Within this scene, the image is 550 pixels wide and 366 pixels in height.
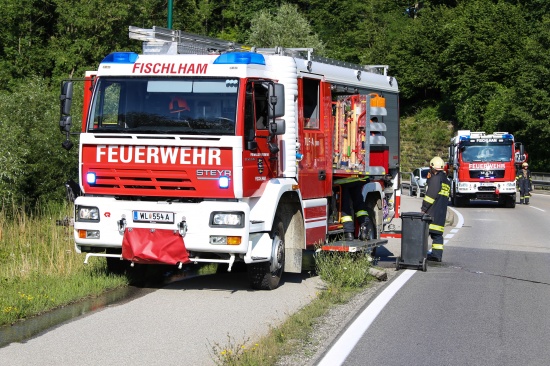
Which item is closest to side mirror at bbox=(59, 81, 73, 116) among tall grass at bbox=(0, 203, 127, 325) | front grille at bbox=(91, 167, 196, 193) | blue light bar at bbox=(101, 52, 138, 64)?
blue light bar at bbox=(101, 52, 138, 64)

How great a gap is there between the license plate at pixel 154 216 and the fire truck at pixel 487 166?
88.2ft

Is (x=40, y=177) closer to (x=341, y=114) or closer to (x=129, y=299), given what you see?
(x=341, y=114)

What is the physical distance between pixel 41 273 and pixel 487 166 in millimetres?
27043

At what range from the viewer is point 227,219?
11.0 m

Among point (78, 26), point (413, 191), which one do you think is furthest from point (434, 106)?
point (78, 26)

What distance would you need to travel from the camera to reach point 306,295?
38.2ft

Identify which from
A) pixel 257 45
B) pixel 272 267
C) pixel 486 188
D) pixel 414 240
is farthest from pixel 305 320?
pixel 257 45

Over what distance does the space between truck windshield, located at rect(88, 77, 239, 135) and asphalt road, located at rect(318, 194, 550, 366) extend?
291 cm

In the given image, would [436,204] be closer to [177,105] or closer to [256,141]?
[256,141]

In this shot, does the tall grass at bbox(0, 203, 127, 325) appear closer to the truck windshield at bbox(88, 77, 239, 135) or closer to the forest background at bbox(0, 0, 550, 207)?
the truck windshield at bbox(88, 77, 239, 135)

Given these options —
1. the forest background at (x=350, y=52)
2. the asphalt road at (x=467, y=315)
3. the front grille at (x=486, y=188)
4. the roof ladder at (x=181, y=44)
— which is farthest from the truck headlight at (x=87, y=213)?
the front grille at (x=486, y=188)

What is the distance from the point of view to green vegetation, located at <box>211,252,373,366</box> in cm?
740

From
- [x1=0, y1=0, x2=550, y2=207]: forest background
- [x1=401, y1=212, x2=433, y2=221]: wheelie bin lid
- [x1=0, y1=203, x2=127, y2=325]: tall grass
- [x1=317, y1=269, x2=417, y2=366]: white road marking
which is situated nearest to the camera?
[x1=317, y1=269, x2=417, y2=366]: white road marking

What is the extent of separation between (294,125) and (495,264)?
5.18 m
